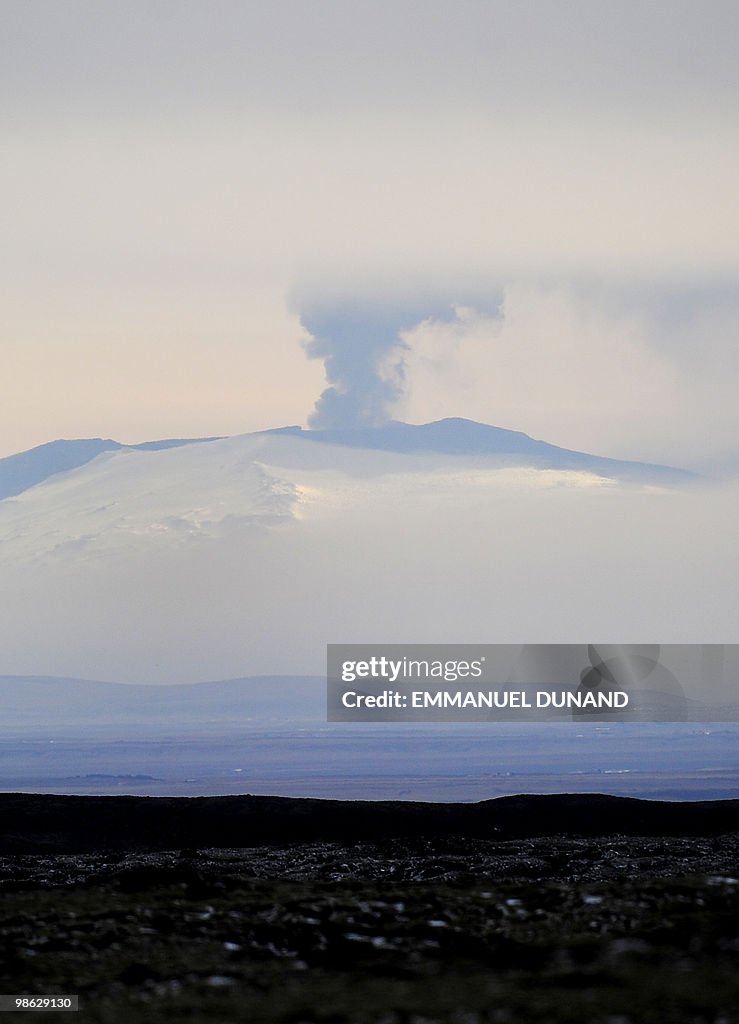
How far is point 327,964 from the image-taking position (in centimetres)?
2111

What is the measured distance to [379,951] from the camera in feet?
71.4

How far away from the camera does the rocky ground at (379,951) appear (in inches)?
675

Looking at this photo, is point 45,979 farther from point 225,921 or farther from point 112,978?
point 225,921

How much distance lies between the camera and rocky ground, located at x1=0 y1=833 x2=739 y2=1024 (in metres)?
17.2

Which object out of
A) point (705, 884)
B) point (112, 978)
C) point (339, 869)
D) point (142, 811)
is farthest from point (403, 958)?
point (142, 811)

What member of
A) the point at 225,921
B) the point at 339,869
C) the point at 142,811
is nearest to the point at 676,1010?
the point at 225,921

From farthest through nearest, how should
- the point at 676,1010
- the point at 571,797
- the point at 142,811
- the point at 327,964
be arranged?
the point at 571,797, the point at 142,811, the point at 327,964, the point at 676,1010

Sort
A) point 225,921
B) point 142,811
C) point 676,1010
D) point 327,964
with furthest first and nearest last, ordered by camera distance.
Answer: point 142,811
point 225,921
point 327,964
point 676,1010

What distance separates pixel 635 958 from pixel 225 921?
870cm

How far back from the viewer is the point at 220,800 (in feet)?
301

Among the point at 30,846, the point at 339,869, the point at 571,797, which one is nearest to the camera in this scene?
the point at 339,869

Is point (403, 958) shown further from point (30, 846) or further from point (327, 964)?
point (30, 846)

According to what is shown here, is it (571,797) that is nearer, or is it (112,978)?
(112,978)

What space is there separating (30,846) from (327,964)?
63.3 metres
